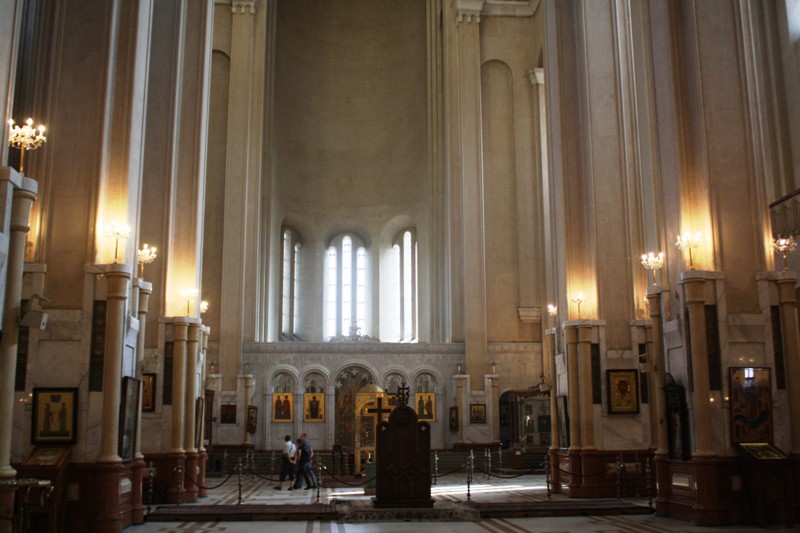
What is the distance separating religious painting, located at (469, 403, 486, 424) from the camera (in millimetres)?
31328

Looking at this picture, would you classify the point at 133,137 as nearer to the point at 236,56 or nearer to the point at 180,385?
the point at 180,385

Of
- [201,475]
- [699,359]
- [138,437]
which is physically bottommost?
[201,475]

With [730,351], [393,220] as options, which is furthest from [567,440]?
[393,220]

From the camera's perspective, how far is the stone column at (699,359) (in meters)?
14.2

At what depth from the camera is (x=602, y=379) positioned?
20.3 meters

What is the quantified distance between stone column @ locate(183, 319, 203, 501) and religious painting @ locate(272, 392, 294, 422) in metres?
10.5

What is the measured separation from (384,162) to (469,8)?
8.81m

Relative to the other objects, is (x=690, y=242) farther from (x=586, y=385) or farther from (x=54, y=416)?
(x=54, y=416)

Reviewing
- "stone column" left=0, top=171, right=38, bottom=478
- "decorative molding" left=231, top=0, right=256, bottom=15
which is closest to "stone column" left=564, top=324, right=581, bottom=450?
"stone column" left=0, top=171, right=38, bottom=478

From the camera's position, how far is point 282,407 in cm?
3080

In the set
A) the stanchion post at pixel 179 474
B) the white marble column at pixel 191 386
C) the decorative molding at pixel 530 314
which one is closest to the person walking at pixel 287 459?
the white marble column at pixel 191 386

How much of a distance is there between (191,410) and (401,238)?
2310 centimetres

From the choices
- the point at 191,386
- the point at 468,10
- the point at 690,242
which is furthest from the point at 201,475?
the point at 468,10

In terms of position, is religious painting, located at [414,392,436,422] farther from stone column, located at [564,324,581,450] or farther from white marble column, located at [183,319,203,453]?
white marble column, located at [183,319,203,453]
